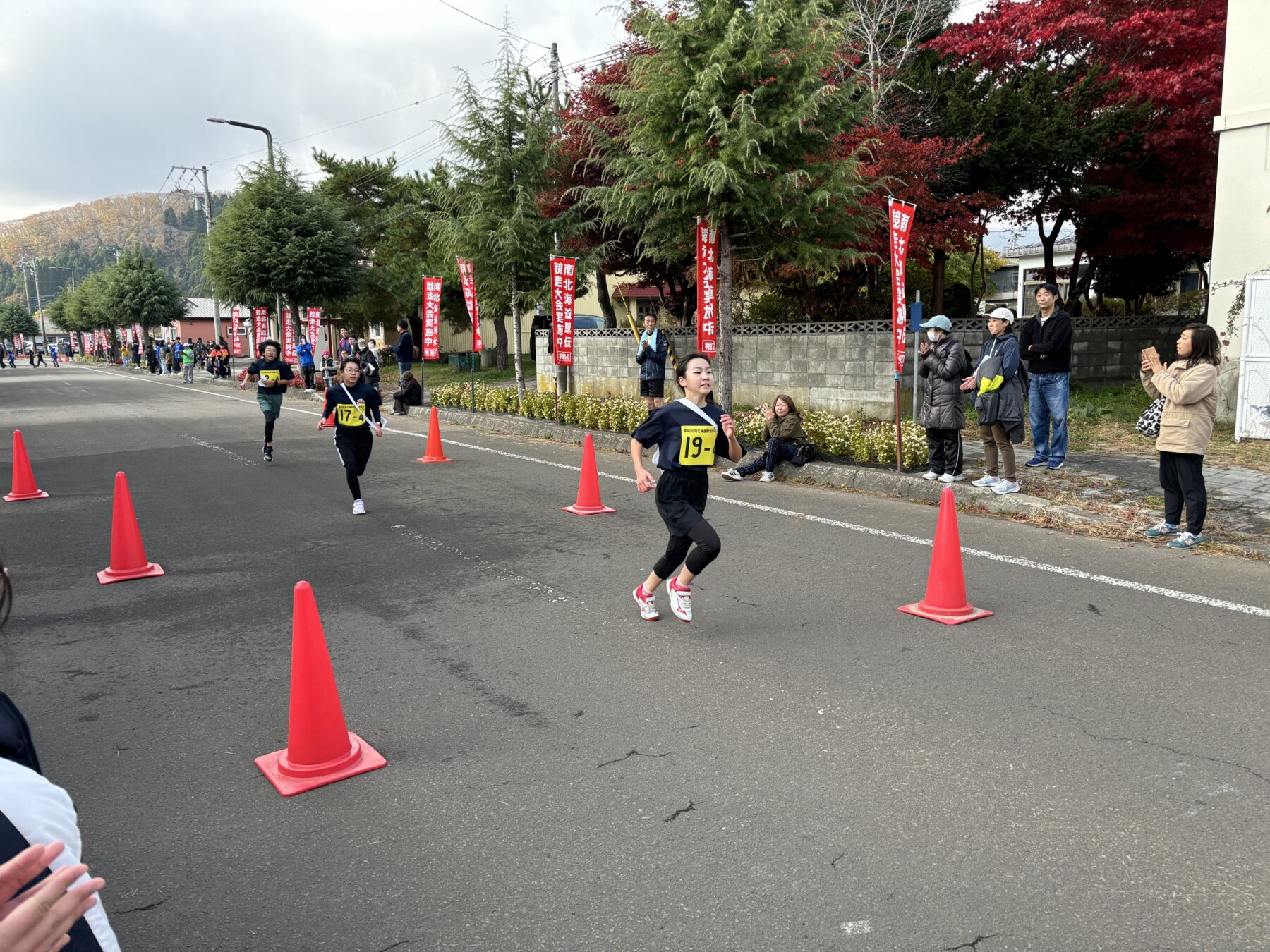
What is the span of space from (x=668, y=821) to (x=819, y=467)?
7642mm

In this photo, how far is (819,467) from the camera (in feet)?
34.5

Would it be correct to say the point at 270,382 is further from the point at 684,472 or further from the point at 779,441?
the point at 684,472

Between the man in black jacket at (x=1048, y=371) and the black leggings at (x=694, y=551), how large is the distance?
17.8 ft

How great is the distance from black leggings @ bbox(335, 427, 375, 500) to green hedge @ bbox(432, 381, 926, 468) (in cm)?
504

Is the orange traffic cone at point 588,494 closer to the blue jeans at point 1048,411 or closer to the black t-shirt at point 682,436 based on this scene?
the black t-shirt at point 682,436

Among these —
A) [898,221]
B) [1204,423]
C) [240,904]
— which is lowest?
[240,904]

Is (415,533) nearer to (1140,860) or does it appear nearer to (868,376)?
(1140,860)

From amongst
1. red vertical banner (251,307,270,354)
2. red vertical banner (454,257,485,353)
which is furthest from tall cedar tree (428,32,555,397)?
red vertical banner (251,307,270,354)

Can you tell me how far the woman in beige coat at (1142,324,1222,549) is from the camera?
6.76 meters

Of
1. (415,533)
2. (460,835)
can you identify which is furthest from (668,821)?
(415,533)

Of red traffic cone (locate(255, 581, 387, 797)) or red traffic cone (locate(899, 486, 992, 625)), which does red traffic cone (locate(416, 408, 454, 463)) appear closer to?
red traffic cone (locate(899, 486, 992, 625))

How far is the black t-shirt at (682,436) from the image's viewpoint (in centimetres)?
551

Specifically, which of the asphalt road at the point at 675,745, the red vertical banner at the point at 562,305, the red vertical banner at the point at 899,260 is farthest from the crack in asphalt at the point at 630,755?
the red vertical banner at the point at 562,305

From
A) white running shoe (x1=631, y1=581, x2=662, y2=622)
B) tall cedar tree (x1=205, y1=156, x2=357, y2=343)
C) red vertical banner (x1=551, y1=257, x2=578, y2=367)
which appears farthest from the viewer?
tall cedar tree (x1=205, y1=156, x2=357, y2=343)
